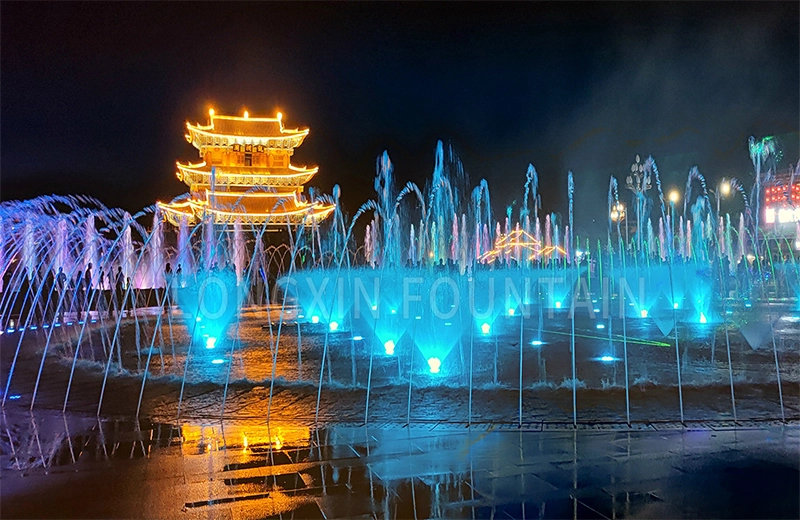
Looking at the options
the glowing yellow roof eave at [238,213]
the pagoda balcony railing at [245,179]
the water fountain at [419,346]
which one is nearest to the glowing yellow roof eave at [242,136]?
the pagoda balcony railing at [245,179]

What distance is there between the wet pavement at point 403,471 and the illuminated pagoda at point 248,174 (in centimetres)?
3234

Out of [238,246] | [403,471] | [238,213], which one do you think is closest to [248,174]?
[238,213]

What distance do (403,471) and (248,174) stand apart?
119 ft

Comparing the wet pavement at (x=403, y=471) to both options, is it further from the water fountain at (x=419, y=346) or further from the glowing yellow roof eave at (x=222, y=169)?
the glowing yellow roof eave at (x=222, y=169)

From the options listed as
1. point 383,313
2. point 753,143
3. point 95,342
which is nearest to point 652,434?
point 383,313

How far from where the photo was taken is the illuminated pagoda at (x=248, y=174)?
37656mm

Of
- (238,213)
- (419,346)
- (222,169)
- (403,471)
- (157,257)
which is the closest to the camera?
(403,471)

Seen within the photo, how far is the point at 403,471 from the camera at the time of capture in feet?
15.8

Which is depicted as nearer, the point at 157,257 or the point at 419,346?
the point at 419,346

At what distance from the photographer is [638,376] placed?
882cm

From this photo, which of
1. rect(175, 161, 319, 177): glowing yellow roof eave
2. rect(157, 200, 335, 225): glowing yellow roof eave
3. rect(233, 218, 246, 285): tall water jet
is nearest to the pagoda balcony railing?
rect(175, 161, 319, 177): glowing yellow roof eave

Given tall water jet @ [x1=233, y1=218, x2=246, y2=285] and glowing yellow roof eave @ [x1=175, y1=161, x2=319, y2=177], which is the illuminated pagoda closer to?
glowing yellow roof eave @ [x1=175, y1=161, x2=319, y2=177]

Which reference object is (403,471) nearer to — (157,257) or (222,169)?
(157,257)

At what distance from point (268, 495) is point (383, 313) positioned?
11.8 meters
